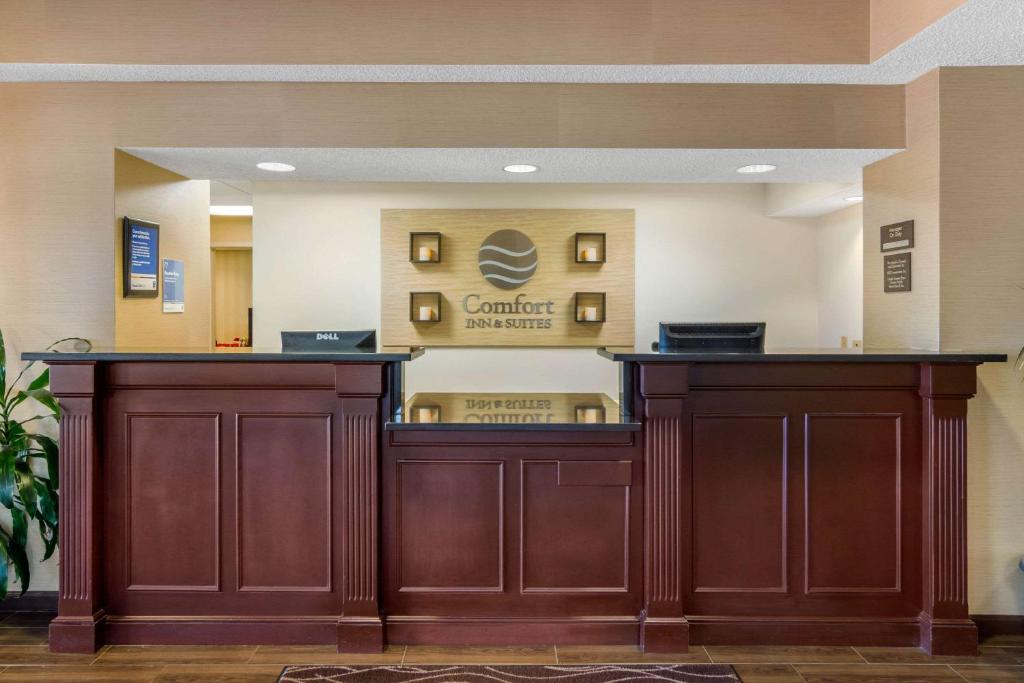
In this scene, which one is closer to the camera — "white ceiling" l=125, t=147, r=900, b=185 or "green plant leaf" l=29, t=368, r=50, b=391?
"green plant leaf" l=29, t=368, r=50, b=391

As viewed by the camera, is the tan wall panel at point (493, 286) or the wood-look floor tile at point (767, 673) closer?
the wood-look floor tile at point (767, 673)

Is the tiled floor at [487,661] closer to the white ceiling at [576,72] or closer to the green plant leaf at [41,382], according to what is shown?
the green plant leaf at [41,382]

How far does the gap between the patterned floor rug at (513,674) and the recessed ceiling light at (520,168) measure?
2480 millimetres

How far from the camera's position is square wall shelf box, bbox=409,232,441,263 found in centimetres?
596

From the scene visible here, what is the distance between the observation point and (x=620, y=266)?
6.13 metres

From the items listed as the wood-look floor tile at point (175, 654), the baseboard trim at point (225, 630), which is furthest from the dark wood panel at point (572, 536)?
the wood-look floor tile at point (175, 654)

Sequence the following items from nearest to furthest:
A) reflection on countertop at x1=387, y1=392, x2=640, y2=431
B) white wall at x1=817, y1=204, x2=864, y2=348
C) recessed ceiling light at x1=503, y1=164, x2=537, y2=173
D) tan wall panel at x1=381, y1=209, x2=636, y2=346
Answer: reflection on countertop at x1=387, y1=392, x2=640, y2=431
recessed ceiling light at x1=503, y1=164, x2=537, y2=173
white wall at x1=817, y1=204, x2=864, y2=348
tan wall panel at x1=381, y1=209, x2=636, y2=346

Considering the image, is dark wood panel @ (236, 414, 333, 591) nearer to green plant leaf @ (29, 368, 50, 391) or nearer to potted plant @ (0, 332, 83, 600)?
potted plant @ (0, 332, 83, 600)

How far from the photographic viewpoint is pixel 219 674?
2.79 m

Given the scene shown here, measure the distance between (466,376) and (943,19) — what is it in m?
4.31

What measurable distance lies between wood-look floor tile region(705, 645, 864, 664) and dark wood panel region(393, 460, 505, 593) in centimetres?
98

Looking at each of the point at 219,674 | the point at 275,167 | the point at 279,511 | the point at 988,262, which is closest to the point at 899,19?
the point at 988,262

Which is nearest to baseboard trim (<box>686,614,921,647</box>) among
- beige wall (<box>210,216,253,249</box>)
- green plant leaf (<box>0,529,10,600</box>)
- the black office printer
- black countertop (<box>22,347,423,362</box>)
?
the black office printer

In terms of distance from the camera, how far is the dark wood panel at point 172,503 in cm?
304
